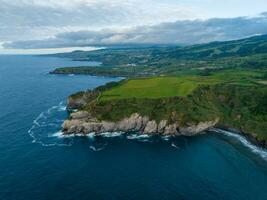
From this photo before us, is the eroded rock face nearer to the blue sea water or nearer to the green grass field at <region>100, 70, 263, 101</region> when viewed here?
the blue sea water

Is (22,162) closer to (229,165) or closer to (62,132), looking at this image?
(62,132)

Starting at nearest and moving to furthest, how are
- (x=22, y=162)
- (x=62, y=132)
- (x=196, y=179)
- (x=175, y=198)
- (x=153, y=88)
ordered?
(x=175, y=198)
(x=196, y=179)
(x=22, y=162)
(x=62, y=132)
(x=153, y=88)

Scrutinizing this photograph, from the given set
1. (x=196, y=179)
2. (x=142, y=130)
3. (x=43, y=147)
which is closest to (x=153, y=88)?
(x=142, y=130)

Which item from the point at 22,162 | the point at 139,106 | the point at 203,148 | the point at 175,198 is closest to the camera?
the point at 175,198

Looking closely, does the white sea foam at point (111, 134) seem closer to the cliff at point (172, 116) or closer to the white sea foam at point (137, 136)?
the cliff at point (172, 116)

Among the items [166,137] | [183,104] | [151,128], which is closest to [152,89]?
[183,104]

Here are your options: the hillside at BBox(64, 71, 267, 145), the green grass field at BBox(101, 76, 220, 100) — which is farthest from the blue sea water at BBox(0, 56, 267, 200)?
the green grass field at BBox(101, 76, 220, 100)

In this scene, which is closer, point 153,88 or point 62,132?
point 62,132
